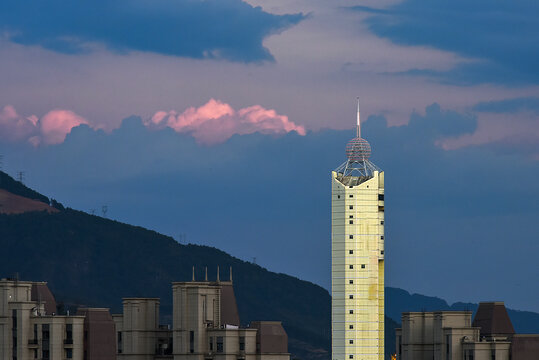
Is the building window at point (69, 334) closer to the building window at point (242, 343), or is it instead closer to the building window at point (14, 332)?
the building window at point (14, 332)

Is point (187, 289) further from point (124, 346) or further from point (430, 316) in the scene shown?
point (430, 316)

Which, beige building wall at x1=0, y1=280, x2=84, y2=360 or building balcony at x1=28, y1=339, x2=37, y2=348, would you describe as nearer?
beige building wall at x1=0, y1=280, x2=84, y2=360

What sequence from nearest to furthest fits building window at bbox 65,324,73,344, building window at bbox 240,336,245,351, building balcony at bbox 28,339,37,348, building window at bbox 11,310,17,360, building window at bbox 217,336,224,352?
building balcony at bbox 28,339,37,348, building window at bbox 65,324,73,344, building window at bbox 11,310,17,360, building window at bbox 240,336,245,351, building window at bbox 217,336,224,352

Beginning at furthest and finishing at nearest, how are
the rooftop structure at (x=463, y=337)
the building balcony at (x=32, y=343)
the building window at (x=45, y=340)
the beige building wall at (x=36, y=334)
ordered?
the building balcony at (x=32, y=343)
the beige building wall at (x=36, y=334)
the building window at (x=45, y=340)
the rooftop structure at (x=463, y=337)

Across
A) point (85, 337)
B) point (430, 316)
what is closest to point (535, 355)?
point (430, 316)

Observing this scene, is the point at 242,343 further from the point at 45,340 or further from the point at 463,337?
the point at 463,337

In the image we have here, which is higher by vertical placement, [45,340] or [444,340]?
[444,340]

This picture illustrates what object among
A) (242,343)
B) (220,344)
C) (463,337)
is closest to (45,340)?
(220,344)

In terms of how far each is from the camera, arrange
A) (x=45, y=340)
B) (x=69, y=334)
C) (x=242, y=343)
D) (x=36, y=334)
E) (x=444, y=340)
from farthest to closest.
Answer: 1. (x=242, y=343)
2. (x=36, y=334)
3. (x=69, y=334)
4. (x=45, y=340)
5. (x=444, y=340)

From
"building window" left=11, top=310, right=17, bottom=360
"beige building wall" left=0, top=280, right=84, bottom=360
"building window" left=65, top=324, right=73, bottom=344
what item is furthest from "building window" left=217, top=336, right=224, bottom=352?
"building window" left=11, top=310, right=17, bottom=360

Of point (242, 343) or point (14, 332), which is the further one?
point (242, 343)

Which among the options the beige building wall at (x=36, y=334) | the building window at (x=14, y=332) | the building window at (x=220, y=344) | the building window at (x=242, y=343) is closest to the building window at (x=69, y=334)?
the beige building wall at (x=36, y=334)

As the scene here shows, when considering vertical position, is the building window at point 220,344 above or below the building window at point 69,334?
below

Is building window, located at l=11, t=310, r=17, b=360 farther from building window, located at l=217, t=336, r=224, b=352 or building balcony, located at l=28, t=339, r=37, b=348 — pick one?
building window, located at l=217, t=336, r=224, b=352
